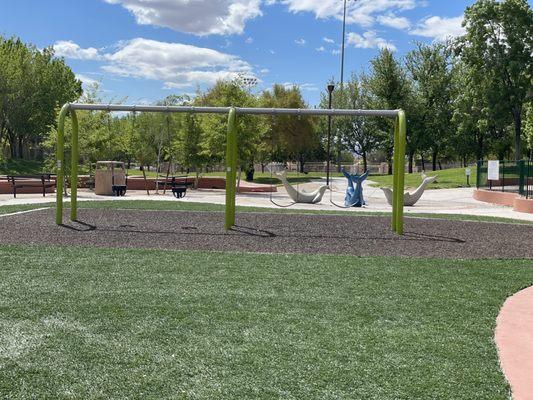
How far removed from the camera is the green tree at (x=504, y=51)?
38.6m

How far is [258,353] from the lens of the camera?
4.38m

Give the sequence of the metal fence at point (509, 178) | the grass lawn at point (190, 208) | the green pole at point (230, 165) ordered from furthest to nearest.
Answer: the metal fence at point (509, 178)
the grass lawn at point (190, 208)
the green pole at point (230, 165)

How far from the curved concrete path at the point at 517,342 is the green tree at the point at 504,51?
35850 mm

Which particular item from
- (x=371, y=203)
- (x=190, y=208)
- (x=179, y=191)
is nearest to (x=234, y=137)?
(x=190, y=208)

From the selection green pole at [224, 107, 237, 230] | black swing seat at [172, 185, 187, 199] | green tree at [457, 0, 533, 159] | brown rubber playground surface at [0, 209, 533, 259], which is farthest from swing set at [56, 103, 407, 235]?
green tree at [457, 0, 533, 159]

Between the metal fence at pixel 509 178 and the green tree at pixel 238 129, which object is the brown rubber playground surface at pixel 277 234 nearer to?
the metal fence at pixel 509 178

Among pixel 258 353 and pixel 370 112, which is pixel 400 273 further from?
pixel 370 112

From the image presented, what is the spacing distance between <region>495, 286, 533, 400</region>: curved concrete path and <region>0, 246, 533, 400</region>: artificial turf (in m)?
0.11

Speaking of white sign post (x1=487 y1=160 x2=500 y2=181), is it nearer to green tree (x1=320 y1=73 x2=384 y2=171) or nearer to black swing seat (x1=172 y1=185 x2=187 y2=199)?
black swing seat (x1=172 y1=185 x2=187 y2=199)

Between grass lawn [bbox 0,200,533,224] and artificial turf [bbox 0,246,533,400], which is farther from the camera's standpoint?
grass lawn [bbox 0,200,533,224]

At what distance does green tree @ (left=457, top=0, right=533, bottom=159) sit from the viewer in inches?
1518

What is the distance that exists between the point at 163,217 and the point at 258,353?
10205mm

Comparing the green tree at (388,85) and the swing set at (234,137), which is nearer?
the swing set at (234,137)

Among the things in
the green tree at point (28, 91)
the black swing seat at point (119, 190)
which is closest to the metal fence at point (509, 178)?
the black swing seat at point (119, 190)
